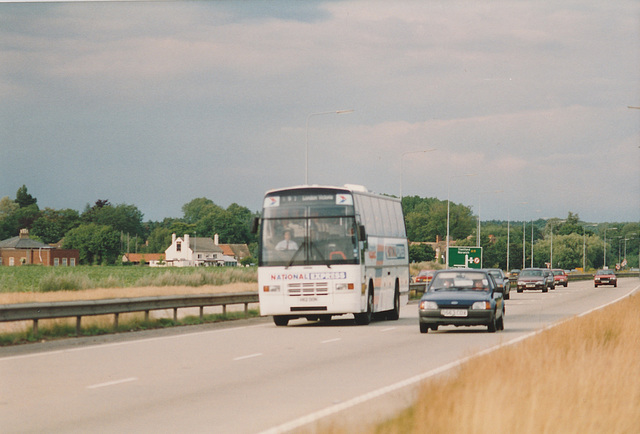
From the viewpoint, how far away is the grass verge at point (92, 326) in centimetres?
1992

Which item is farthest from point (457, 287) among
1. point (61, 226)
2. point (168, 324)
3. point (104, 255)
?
point (104, 255)

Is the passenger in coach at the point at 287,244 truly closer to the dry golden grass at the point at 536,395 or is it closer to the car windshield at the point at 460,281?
the car windshield at the point at 460,281

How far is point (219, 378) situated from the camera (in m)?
14.0

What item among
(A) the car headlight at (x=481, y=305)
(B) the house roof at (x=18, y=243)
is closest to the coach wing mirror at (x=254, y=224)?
(A) the car headlight at (x=481, y=305)

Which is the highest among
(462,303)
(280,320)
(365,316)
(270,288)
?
(270,288)

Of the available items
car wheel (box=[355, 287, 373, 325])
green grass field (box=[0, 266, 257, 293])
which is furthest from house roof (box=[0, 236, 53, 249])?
car wheel (box=[355, 287, 373, 325])

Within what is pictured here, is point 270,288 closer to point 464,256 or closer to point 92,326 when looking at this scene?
point 92,326

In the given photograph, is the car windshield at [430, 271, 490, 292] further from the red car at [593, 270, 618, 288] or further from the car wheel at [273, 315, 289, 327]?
the red car at [593, 270, 618, 288]

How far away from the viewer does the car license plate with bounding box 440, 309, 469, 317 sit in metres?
22.9

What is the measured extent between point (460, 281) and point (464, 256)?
1611 inches

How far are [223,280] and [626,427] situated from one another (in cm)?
4538

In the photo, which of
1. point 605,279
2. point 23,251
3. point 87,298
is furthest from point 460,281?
point 605,279

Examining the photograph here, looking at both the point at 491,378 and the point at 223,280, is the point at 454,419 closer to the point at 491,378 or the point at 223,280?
the point at 491,378

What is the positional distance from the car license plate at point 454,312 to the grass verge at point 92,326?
7.10 meters
